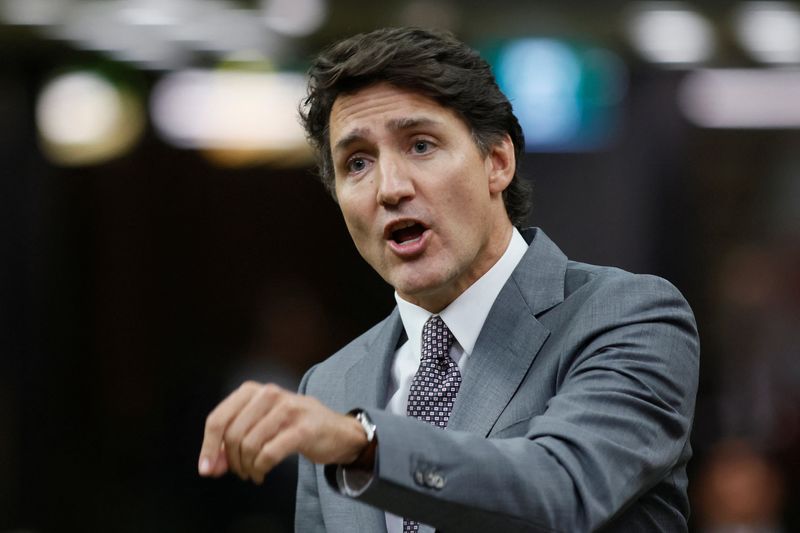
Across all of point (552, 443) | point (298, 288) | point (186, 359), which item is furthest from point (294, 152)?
point (552, 443)

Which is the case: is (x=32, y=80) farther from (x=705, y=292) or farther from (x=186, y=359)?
(x=705, y=292)

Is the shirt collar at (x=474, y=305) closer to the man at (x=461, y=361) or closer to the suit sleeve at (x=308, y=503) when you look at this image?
the man at (x=461, y=361)

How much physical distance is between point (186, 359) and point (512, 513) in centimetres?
685

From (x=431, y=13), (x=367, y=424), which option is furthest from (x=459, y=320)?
(x=431, y=13)

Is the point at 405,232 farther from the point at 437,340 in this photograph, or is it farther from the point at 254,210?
the point at 254,210

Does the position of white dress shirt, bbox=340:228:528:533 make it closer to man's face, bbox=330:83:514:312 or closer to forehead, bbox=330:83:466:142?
man's face, bbox=330:83:514:312

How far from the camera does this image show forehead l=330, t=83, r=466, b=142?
2256mm

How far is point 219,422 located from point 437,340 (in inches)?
33.0

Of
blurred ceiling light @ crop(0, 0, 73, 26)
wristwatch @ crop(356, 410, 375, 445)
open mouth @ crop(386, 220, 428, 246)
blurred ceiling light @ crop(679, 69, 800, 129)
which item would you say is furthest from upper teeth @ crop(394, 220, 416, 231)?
blurred ceiling light @ crop(679, 69, 800, 129)

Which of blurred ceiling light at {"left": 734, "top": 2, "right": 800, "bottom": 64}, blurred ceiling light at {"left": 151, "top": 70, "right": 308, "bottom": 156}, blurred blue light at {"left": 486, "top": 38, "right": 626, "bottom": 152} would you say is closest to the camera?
blurred ceiling light at {"left": 734, "top": 2, "right": 800, "bottom": 64}

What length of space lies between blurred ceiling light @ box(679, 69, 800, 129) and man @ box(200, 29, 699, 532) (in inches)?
224

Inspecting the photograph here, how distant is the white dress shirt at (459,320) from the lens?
7.63 feet

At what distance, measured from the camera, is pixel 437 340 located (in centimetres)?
234

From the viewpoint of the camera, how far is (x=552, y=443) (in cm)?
178
